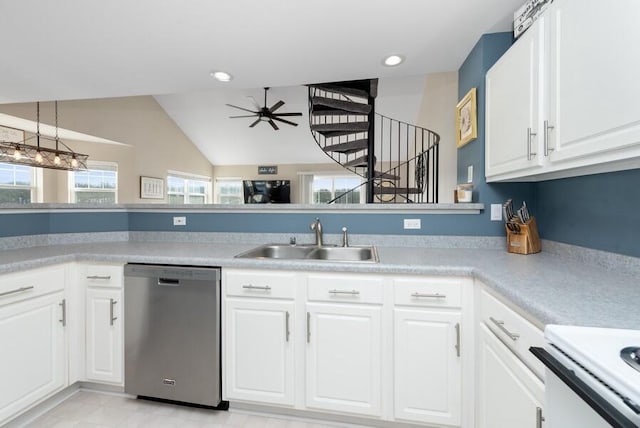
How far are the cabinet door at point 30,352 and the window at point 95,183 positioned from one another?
4.70m

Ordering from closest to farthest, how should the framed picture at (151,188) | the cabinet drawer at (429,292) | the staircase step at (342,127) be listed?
the cabinet drawer at (429,292) < the staircase step at (342,127) < the framed picture at (151,188)

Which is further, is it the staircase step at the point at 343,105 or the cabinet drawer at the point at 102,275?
the staircase step at the point at 343,105

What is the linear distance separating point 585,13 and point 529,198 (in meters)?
1.18

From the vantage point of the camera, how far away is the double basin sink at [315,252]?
214 centimetres

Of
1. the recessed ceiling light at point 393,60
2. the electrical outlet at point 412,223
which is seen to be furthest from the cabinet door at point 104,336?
the recessed ceiling light at point 393,60

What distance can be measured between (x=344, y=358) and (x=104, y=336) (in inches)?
60.7

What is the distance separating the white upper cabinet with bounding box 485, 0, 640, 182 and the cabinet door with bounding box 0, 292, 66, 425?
2785 millimetres

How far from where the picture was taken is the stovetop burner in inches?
23.2

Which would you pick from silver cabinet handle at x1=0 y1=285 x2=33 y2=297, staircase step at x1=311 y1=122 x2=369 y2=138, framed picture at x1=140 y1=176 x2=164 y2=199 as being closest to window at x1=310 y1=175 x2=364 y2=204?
staircase step at x1=311 y1=122 x2=369 y2=138

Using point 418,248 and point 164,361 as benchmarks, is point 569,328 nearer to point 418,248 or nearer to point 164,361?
point 418,248

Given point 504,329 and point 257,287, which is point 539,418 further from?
point 257,287

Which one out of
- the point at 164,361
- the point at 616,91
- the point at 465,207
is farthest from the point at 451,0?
the point at 164,361

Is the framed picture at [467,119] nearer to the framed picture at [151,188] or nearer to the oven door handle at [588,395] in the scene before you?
the oven door handle at [588,395]

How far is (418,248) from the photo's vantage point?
213 cm
